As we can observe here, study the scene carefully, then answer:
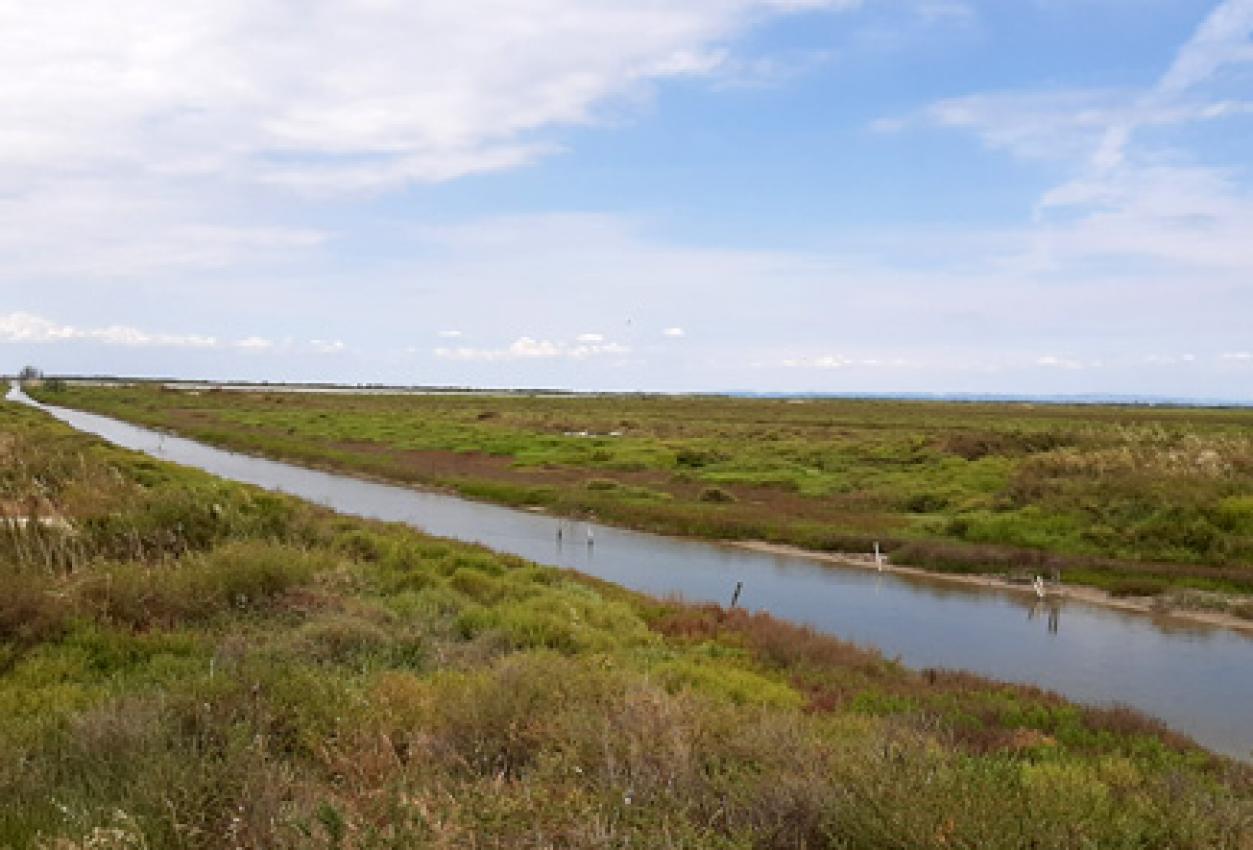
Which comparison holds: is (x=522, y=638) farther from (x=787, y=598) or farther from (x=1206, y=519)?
(x=1206, y=519)

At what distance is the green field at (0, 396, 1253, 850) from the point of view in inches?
207

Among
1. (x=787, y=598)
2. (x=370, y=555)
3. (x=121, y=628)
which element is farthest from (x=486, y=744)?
(x=787, y=598)

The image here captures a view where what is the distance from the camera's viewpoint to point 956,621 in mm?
21125

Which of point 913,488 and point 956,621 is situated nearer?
point 956,621

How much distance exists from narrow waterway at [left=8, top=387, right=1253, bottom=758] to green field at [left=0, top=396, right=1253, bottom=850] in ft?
9.48

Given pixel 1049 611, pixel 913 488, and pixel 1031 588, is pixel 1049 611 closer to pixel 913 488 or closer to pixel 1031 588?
pixel 1031 588

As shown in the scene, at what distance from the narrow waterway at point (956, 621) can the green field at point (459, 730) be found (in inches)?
114

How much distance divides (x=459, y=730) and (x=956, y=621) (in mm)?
16292

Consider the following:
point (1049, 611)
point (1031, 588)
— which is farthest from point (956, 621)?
point (1031, 588)

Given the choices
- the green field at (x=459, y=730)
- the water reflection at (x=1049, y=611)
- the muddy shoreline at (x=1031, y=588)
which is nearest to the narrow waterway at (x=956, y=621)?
the water reflection at (x=1049, y=611)

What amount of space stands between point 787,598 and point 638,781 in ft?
57.4

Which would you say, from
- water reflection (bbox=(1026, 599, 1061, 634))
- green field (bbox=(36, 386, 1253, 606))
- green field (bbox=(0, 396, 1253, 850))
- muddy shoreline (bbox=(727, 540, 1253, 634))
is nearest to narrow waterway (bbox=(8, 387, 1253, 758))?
water reflection (bbox=(1026, 599, 1061, 634))

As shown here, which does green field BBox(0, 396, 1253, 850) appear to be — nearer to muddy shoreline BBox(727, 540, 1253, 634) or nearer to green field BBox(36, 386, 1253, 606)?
muddy shoreline BBox(727, 540, 1253, 634)

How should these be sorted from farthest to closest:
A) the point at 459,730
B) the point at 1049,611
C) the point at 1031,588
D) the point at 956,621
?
the point at 1031,588
the point at 1049,611
the point at 956,621
the point at 459,730
